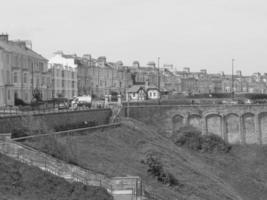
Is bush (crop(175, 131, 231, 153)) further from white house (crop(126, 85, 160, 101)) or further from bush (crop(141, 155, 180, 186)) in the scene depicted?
white house (crop(126, 85, 160, 101))

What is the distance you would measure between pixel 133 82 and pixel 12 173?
4603 inches

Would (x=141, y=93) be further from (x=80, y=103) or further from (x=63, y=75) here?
(x=80, y=103)

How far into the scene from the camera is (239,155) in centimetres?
6138

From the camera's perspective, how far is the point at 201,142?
199ft

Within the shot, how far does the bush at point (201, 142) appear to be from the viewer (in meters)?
60.2

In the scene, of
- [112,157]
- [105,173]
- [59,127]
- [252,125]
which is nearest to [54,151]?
[105,173]

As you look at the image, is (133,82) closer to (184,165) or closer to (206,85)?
(206,85)

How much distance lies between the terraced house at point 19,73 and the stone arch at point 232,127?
21570mm

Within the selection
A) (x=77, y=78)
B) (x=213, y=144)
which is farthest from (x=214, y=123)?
(x=77, y=78)

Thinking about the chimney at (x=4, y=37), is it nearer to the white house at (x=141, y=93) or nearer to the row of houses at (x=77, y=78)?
the row of houses at (x=77, y=78)

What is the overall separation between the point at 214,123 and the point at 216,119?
19.1 inches

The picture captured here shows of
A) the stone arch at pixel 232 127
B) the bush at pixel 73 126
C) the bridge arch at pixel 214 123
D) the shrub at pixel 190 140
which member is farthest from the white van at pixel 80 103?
the stone arch at pixel 232 127

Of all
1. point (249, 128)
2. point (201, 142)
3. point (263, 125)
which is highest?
point (263, 125)

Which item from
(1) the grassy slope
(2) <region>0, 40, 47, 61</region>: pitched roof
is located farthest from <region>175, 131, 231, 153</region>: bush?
(1) the grassy slope
